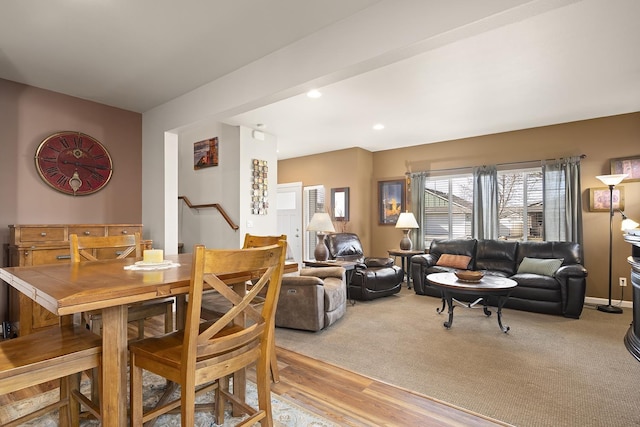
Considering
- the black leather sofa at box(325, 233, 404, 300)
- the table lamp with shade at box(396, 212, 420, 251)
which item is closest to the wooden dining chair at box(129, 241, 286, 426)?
the black leather sofa at box(325, 233, 404, 300)

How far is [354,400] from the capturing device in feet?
6.82

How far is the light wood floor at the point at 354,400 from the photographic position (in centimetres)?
188

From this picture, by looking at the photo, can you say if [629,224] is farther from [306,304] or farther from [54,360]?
[54,360]

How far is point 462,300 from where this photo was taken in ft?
15.3

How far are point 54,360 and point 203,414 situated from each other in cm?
92

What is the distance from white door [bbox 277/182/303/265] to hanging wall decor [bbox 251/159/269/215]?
6.79 feet

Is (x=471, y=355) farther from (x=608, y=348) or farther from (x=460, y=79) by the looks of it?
(x=460, y=79)

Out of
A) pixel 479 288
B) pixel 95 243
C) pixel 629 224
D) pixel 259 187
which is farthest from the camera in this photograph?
pixel 259 187

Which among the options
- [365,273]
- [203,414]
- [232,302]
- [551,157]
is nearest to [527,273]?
[551,157]

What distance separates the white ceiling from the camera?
2266mm

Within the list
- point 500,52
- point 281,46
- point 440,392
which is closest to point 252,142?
point 281,46

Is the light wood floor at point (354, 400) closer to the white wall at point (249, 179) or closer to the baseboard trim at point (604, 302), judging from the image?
the white wall at point (249, 179)

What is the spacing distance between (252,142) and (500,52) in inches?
138

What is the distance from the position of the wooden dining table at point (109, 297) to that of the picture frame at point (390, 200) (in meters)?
5.48
